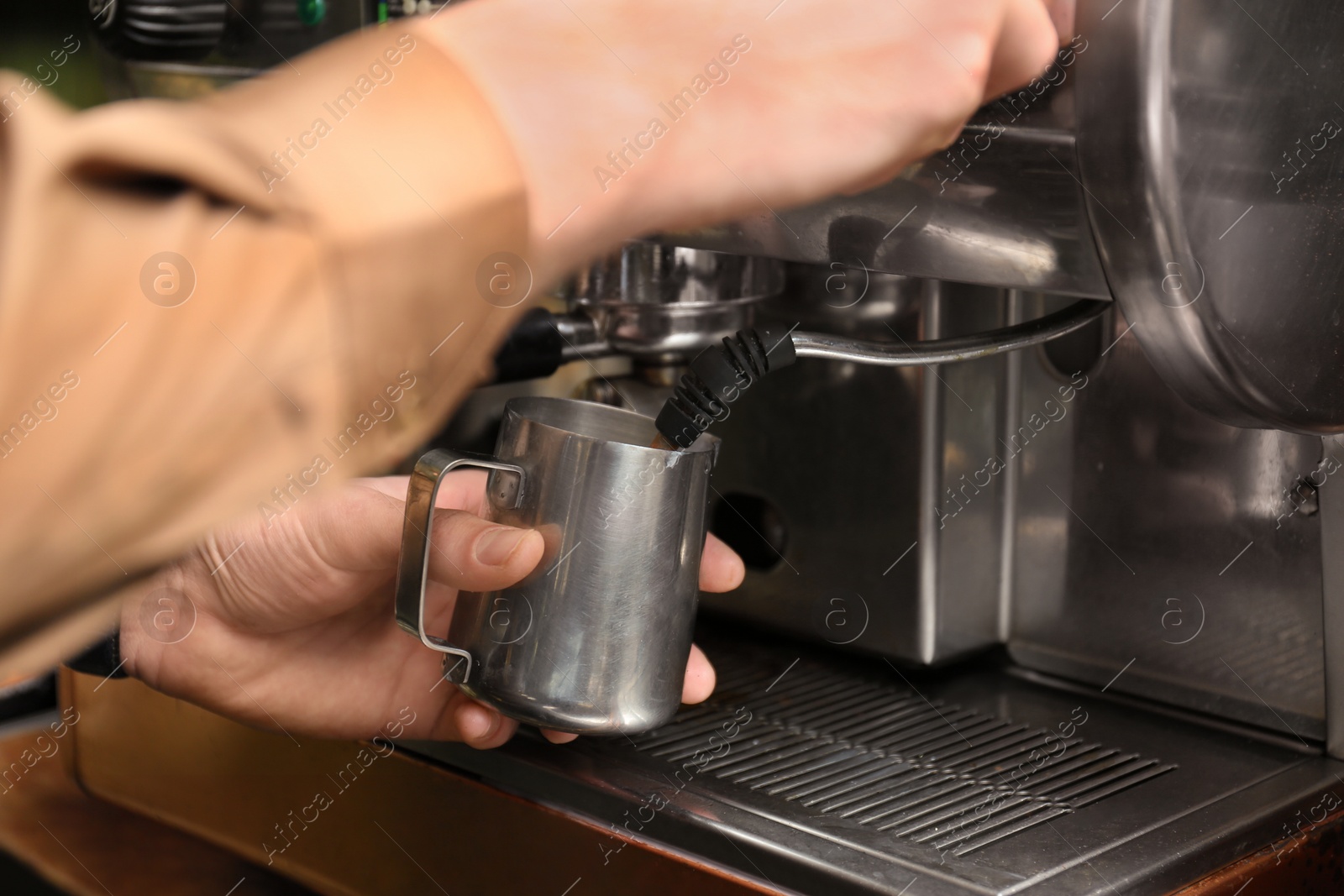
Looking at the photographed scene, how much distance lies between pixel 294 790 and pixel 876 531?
0.43 m

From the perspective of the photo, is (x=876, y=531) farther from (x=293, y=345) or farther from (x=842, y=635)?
(x=293, y=345)

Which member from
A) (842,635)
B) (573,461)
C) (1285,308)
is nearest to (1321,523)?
(1285,308)

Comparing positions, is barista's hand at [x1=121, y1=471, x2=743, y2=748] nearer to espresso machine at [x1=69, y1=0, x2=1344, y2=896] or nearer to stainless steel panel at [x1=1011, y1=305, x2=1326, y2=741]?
espresso machine at [x1=69, y1=0, x2=1344, y2=896]

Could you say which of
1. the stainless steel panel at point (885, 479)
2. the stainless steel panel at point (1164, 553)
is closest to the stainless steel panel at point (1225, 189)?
the stainless steel panel at point (1164, 553)

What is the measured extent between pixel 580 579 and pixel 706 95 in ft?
1.01

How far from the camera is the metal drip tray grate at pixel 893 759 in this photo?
674mm

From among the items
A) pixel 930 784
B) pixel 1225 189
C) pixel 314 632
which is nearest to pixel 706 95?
pixel 1225 189

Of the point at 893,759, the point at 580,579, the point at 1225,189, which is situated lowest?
the point at 893,759

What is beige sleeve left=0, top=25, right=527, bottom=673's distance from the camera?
228 mm

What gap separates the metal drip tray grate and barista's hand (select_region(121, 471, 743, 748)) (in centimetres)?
6

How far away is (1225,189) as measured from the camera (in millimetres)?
518

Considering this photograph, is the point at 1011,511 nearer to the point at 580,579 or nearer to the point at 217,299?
the point at 580,579

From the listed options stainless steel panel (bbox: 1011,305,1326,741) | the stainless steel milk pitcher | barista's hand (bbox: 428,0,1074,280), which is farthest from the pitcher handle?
stainless steel panel (bbox: 1011,305,1326,741)

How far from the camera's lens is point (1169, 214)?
1.65ft
